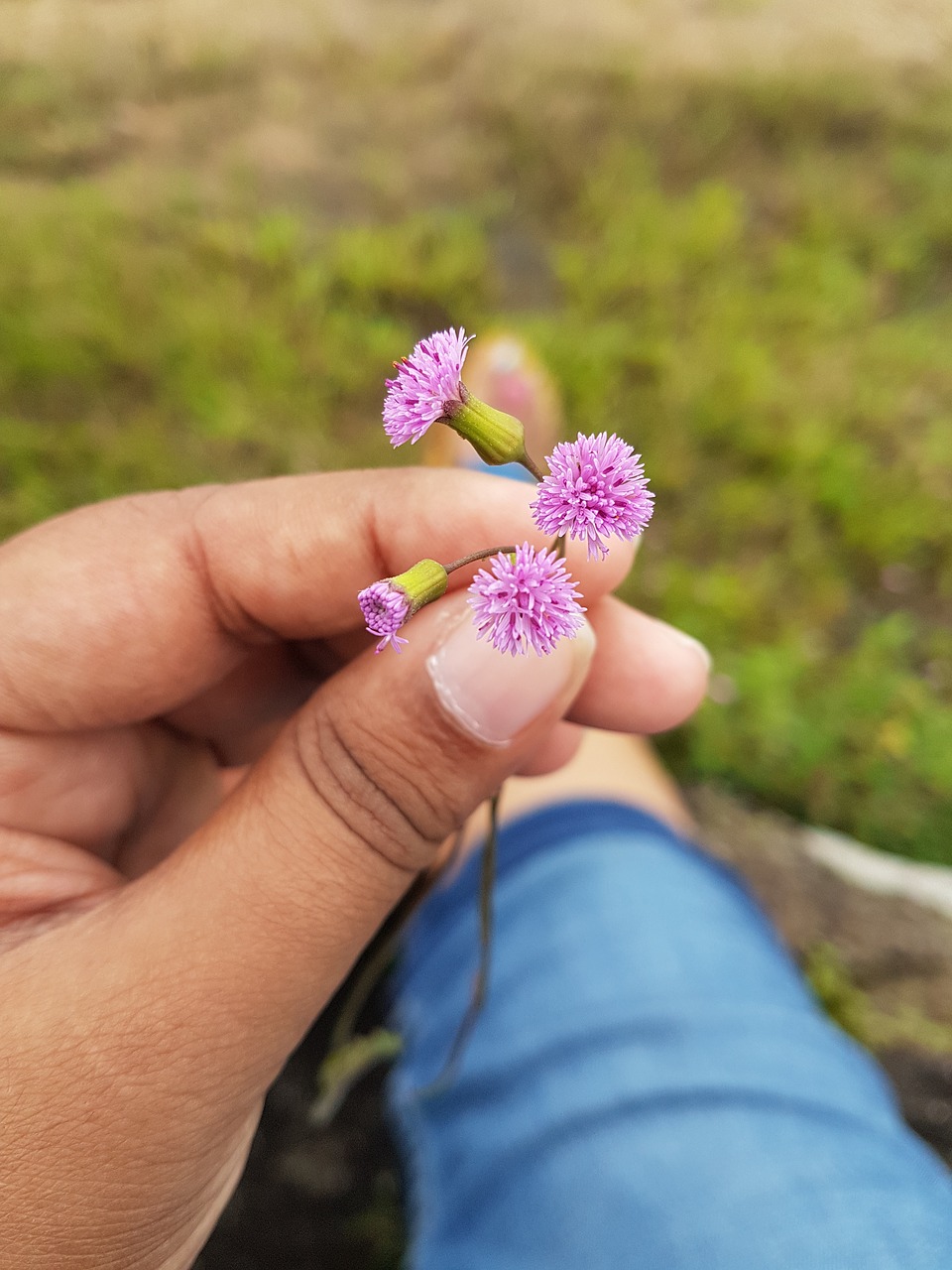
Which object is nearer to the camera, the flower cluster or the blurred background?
the flower cluster

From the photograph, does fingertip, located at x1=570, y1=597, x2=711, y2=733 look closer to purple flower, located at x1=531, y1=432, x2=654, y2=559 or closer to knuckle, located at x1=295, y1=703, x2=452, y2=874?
knuckle, located at x1=295, y1=703, x2=452, y2=874

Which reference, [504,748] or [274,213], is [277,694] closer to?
[504,748]

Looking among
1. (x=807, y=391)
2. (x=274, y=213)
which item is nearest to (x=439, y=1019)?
(x=807, y=391)

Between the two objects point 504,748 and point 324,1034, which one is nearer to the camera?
point 504,748

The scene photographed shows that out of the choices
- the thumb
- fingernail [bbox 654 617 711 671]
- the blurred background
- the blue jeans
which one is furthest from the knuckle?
the blurred background

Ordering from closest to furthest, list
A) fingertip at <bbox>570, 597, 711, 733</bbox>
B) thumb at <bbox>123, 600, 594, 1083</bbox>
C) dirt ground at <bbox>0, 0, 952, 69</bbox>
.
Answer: thumb at <bbox>123, 600, 594, 1083</bbox>
fingertip at <bbox>570, 597, 711, 733</bbox>
dirt ground at <bbox>0, 0, 952, 69</bbox>

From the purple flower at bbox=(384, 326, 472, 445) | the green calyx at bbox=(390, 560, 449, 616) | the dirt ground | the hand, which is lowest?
the hand

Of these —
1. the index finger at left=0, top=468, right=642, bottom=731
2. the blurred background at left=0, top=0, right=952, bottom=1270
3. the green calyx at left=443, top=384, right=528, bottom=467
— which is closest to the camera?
the green calyx at left=443, top=384, right=528, bottom=467
